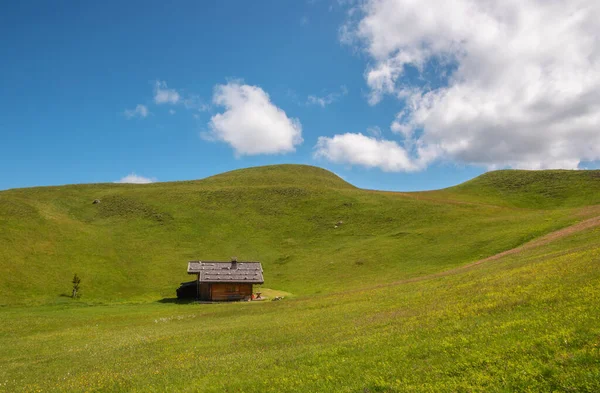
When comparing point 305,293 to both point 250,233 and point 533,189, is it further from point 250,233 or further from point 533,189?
point 533,189

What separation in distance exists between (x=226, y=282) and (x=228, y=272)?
6.63 ft

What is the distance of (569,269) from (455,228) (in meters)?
55.8

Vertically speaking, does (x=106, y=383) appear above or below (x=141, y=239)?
below

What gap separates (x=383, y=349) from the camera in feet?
47.0

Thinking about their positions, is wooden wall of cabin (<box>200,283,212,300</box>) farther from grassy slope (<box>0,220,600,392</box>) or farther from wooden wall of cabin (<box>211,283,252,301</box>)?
grassy slope (<box>0,220,600,392</box>)

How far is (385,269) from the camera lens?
60562 mm

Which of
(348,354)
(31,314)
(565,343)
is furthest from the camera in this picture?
(31,314)

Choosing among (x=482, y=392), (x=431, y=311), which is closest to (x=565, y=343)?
(x=482, y=392)

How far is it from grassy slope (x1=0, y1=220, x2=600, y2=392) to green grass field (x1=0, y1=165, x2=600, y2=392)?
9 centimetres

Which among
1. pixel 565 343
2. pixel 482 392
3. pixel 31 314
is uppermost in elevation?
pixel 565 343

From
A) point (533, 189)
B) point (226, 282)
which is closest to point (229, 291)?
point (226, 282)

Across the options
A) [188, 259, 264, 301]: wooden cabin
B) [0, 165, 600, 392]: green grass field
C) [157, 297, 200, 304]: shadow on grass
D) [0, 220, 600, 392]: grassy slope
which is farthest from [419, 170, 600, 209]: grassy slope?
[0, 220, 600, 392]: grassy slope

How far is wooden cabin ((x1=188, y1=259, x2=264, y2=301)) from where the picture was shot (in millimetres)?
57344

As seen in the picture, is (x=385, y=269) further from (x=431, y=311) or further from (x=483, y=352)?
(x=483, y=352)
